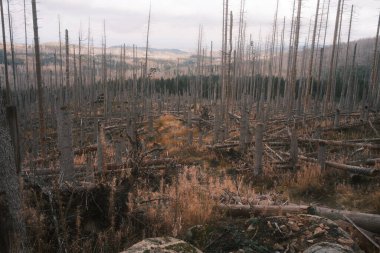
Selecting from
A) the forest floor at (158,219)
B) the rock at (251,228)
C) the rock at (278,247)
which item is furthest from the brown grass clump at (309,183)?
the rock at (278,247)

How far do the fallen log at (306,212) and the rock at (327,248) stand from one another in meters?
1.27

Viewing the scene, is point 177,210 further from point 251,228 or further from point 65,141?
point 65,141

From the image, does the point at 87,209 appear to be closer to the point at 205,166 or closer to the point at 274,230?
the point at 274,230

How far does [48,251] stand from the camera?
360 centimetres

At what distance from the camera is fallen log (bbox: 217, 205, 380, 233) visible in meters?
4.33

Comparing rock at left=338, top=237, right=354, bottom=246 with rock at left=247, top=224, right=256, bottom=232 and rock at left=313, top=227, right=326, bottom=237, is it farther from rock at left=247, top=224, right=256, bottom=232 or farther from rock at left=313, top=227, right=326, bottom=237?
rock at left=247, top=224, right=256, bottom=232

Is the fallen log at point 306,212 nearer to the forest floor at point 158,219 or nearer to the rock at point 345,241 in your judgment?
the forest floor at point 158,219

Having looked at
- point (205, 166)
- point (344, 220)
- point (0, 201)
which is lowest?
point (205, 166)

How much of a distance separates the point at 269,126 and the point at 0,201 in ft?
50.1

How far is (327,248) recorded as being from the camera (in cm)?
326

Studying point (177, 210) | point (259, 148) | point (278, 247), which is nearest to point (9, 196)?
point (177, 210)

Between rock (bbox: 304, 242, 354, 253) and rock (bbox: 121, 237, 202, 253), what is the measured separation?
1325 mm

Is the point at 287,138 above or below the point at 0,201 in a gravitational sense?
below

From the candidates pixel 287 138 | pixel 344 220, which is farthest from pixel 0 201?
pixel 287 138
